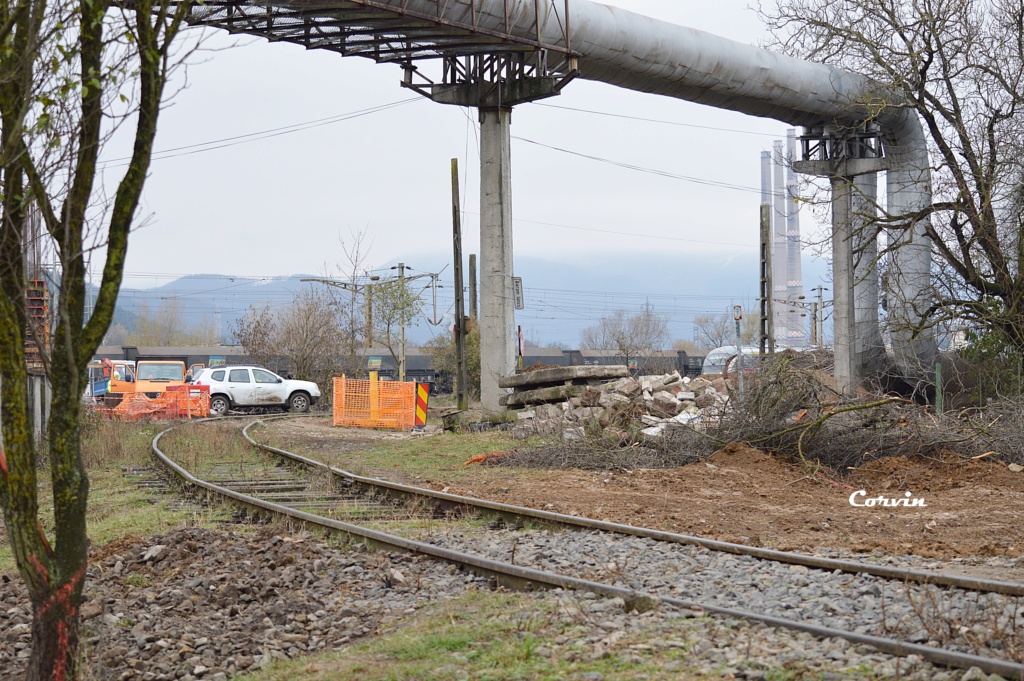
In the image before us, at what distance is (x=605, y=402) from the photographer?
19.0 meters

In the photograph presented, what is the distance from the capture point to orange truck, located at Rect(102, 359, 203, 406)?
116 ft

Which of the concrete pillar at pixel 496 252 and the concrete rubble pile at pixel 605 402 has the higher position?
the concrete pillar at pixel 496 252

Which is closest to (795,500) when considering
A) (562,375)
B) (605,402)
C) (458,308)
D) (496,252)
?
(605,402)

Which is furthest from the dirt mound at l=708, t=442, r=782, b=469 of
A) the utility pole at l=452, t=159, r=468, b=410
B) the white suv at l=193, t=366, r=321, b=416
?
the white suv at l=193, t=366, r=321, b=416

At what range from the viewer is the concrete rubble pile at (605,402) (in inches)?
675

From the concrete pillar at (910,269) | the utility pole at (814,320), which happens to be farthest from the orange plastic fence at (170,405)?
the utility pole at (814,320)

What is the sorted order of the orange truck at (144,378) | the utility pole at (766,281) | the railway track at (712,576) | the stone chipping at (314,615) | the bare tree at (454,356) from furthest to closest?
the bare tree at (454,356)
the orange truck at (144,378)
the utility pole at (766,281)
the railway track at (712,576)
the stone chipping at (314,615)

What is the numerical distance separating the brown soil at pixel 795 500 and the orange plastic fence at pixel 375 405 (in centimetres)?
1175

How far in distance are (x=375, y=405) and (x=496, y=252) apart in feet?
19.6

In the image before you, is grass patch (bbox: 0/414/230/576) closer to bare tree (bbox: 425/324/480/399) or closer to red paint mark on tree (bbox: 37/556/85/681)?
red paint mark on tree (bbox: 37/556/85/681)

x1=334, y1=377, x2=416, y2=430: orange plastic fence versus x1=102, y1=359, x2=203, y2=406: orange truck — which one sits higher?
x1=102, y1=359, x2=203, y2=406: orange truck

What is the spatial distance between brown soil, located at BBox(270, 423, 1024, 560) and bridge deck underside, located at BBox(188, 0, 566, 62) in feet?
30.6

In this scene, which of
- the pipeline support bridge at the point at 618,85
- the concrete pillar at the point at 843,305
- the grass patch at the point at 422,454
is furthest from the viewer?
the concrete pillar at the point at 843,305

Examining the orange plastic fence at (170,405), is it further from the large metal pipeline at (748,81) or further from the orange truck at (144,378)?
the large metal pipeline at (748,81)
